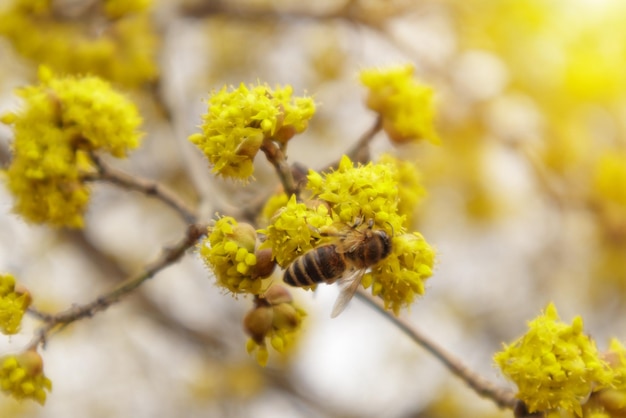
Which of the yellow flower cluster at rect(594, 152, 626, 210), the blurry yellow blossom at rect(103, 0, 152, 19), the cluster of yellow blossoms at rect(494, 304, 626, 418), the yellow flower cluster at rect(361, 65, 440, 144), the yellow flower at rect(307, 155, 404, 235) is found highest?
the yellow flower cluster at rect(594, 152, 626, 210)

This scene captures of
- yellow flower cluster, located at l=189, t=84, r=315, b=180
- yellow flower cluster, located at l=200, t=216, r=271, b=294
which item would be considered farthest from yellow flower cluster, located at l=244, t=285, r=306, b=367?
yellow flower cluster, located at l=189, t=84, r=315, b=180

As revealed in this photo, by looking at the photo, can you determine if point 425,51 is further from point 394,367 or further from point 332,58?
point 394,367

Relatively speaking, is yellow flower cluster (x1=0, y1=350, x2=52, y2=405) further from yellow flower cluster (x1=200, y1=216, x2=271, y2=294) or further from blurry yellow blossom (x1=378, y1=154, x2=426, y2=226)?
blurry yellow blossom (x1=378, y1=154, x2=426, y2=226)

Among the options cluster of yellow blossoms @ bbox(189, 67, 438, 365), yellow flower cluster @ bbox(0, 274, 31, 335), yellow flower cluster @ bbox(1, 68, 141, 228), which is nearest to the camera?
cluster of yellow blossoms @ bbox(189, 67, 438, 365)

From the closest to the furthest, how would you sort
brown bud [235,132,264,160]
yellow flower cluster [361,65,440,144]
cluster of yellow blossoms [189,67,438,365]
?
cluster of yellow blossoms [189,67,438,365], brown bud [235,132,264,160], yellow flower cluster [361,65,440,144]

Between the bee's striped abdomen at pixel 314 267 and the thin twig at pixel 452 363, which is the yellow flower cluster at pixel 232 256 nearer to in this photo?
the bee's striped abdomen at pixel 314 267

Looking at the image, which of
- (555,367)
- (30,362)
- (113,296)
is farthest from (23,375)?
(555,367)
